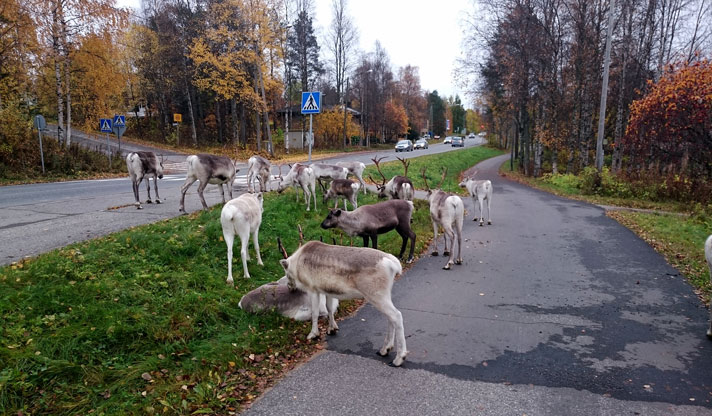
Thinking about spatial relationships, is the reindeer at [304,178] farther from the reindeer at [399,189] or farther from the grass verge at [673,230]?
the grass verge at [673,230]

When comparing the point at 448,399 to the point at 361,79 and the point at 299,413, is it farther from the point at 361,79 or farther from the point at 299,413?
the point at 361,79

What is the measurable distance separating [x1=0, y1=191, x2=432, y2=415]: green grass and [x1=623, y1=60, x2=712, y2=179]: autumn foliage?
19.4 meters

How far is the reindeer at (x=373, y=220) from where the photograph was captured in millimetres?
8568

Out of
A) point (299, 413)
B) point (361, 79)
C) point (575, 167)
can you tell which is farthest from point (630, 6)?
point (361, 79)

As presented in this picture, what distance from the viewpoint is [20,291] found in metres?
5.85

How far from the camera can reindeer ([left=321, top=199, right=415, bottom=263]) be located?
8.57 metres

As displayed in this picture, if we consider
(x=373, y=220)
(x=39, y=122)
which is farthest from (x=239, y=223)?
(x=39, y=122)

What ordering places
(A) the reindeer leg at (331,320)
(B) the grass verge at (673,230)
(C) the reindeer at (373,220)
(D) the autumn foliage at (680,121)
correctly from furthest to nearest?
1. (D) the autumn foliage at (680,121)
2. (B) the grass verge at (673,230)
3. (C) the reindeer at (373,220)
4. (A) the reindeer leg at (331,320)

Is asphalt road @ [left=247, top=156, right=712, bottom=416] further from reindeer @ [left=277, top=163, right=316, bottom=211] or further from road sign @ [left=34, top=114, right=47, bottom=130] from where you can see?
road sign @ [left=34, top=114, right=47, bottom=130]

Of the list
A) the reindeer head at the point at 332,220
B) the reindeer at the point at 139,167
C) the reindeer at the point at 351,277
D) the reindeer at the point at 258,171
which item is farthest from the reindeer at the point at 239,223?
the reindeer at the point at 258,171

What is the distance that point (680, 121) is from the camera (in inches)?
720

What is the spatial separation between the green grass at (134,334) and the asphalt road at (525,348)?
0.69 meters

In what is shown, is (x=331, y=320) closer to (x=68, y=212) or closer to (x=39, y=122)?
(x=68, y=212)

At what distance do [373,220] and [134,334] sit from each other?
5.04 meters
